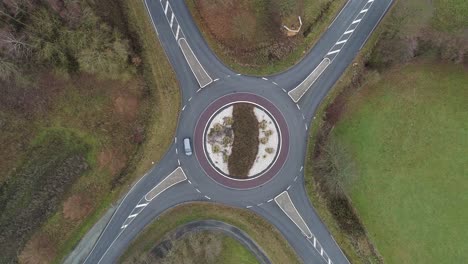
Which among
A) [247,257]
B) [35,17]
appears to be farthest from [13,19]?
[247,257]

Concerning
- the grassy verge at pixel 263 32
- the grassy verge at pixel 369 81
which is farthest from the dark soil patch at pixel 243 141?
the grassy verge at pixel 369 81

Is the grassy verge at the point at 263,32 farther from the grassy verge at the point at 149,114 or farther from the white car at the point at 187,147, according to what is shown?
the white car at the point at 187,147

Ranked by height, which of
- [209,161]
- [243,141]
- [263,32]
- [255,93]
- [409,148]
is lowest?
[409,148]

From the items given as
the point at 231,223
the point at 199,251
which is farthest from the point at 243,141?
the point at 199,251

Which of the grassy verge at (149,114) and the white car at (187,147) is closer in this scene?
the grassy verge at (149,114)

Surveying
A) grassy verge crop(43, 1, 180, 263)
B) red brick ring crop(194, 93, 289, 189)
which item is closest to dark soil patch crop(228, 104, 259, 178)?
red brick ring crop(194, 93, 289, 189)

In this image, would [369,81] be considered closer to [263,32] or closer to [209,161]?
[263,32]

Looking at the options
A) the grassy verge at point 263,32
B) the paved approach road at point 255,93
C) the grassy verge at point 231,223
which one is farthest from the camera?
the grassy verge at point 231,223

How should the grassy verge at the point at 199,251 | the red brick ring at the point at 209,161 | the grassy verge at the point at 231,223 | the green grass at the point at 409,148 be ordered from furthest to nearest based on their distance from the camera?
the green grass at the point at 409,148 < the grassy verge at the point at 231,223 < the red brick ring at the point at 209,161 < the grassy verge at the point at 199,251
